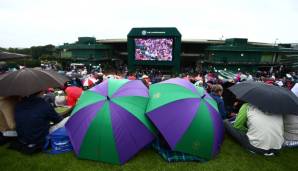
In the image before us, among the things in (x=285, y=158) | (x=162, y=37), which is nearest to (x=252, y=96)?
(x=285, y=158)

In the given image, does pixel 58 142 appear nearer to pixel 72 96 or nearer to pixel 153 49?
pixel 72 96

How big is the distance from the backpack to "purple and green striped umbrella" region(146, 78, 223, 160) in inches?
66.5

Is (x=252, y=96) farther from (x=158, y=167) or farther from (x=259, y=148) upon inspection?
(x=158, y=167)

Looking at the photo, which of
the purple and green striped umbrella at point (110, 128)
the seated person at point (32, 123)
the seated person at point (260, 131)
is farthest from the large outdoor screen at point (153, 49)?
the seated person at point (32, 123)

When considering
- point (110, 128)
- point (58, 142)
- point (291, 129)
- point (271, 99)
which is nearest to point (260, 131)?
point (271, 99)

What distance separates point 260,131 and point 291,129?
973mm

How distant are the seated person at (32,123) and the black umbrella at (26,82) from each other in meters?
0.31

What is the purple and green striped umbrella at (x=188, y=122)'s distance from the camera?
366 cm

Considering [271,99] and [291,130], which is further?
[291,130]

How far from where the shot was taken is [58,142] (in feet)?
13.2

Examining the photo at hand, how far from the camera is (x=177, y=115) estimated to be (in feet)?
12.2

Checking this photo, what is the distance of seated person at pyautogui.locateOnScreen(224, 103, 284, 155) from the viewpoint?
152 inches

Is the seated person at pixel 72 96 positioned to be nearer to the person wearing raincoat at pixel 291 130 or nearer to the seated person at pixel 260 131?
the seated person at pixel 260 131

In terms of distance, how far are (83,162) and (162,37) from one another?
32.7 metres
